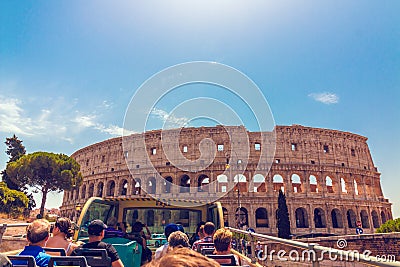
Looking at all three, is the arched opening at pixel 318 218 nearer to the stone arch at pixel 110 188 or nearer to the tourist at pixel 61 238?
the stone arch at pixel 110 188

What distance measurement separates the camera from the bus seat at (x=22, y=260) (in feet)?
6.73

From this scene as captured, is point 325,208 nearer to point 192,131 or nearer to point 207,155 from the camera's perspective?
point 207,155

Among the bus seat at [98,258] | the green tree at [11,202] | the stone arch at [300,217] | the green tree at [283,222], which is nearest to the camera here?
the bus seat at [98,258]

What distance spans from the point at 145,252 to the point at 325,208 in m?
29.2

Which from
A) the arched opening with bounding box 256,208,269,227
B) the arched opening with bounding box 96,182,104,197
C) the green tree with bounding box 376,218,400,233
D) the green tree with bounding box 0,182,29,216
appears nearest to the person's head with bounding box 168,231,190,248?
the green tree with bounding box 376,218,400,233

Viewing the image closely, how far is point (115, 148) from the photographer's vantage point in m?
35.3

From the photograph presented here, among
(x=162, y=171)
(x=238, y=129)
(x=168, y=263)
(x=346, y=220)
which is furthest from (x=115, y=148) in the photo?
(x=168, y=263)

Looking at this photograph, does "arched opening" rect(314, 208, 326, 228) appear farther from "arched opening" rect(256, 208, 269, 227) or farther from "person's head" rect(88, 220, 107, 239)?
"person's head" rect(88, 220, 107, 239)

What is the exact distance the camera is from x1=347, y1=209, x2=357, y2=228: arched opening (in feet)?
101

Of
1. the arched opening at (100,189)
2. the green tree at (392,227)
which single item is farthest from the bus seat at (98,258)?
the arched opening at (100,189)

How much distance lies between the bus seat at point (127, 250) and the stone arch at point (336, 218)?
102 ft

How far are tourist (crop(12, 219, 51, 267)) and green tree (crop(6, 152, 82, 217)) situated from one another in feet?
98.5

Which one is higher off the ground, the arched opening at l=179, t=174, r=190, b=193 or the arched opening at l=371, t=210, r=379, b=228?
the arched opening at l=179, t=174, r=190, b=193

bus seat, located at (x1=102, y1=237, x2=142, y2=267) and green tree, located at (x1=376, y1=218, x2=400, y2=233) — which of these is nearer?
bus seat, located at (x1=102, y1=237, x2=142, y2=267)
